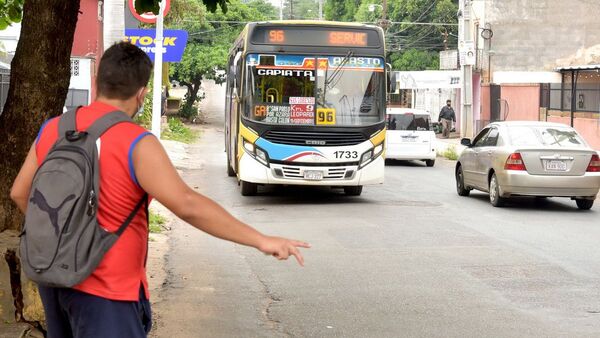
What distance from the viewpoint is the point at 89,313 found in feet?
12.5

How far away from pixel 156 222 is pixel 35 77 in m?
7.74

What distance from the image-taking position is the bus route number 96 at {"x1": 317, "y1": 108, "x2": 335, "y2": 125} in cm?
1725

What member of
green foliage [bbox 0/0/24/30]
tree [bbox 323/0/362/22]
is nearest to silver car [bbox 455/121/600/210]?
green foliage [bbox 0/0/24/30]

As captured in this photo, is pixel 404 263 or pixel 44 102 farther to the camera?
pixel 404 263

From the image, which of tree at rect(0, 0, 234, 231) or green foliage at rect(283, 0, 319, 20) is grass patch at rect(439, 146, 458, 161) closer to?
tree at rect(0, 0, 234, 231)

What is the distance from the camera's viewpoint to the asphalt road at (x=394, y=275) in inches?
314

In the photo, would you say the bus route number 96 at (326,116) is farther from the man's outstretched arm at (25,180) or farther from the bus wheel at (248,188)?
the man's outstretched arm at (25,180)

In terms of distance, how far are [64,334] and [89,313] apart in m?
0.31

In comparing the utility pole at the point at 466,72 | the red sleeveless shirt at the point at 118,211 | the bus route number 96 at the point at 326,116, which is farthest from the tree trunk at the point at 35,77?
the utility pole at the point at 466,72

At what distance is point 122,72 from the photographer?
394 centimetres

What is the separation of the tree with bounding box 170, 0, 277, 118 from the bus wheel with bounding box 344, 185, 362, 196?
33747mm

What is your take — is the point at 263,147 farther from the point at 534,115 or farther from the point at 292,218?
the point at 534,115

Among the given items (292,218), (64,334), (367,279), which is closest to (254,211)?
(292,218)

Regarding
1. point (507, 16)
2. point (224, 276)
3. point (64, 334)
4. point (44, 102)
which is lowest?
point (224, 276)
